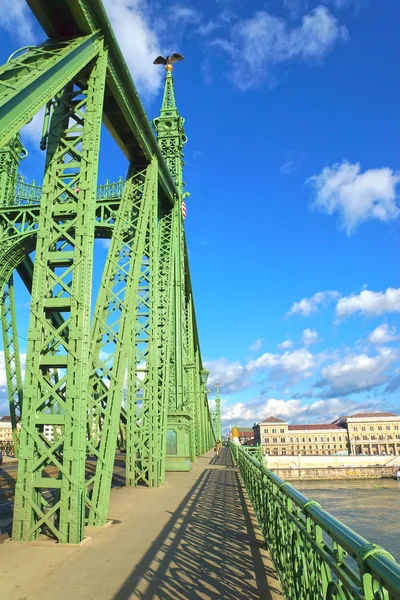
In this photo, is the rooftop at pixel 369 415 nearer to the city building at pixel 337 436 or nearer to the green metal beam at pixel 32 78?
the city building at pixel 337 436

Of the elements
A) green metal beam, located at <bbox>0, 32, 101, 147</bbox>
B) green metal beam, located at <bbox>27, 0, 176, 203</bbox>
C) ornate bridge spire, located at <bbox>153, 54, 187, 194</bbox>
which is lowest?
green metal beam, located at <bbox>0, 32, 101, 147</bbox>

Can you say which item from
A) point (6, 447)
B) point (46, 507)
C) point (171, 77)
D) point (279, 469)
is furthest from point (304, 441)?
point (46, 507)

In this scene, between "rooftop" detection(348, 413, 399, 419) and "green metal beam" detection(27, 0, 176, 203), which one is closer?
"green metal beam" detection(27, 0, 176, 203)

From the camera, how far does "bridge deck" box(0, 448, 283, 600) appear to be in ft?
15.0

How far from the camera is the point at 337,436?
108 meters

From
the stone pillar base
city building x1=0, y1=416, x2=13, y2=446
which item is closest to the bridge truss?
the stone pillar base

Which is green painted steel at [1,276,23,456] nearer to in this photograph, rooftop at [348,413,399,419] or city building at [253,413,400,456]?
city building at [253,413,400,456]

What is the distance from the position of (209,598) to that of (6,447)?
4581 cm

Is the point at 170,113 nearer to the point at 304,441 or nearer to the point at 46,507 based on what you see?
the point at 46,507

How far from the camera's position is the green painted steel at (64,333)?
20.2 feet

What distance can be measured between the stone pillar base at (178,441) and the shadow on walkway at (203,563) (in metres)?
8.35

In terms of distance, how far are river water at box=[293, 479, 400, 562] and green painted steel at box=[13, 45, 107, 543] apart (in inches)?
828

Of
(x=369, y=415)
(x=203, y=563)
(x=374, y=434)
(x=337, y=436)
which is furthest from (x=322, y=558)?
(x=369, y=415)

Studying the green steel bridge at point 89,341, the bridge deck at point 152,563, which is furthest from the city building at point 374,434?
the bridge deck at point 152,563
